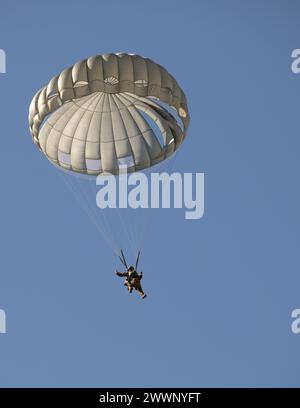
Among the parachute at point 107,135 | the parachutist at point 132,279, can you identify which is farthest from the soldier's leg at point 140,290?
the parachute at point 107,135

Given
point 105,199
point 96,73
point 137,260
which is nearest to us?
point 96,73

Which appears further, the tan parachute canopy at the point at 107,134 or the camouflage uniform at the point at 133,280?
the tan parachute canopy at the point at 107,134

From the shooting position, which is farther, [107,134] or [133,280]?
[107,134]

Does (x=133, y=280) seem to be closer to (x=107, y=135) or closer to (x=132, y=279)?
(x=132, y=279)

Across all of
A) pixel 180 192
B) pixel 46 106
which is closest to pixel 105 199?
pixel 180 192

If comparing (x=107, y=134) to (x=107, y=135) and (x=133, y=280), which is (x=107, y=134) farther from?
(x=133, y=280)

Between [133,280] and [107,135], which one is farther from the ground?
[107,135]

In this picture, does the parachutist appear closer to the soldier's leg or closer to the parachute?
the soldier's leg

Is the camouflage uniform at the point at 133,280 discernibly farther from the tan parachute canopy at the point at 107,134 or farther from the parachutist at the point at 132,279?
the tan parachute canopy at the point at 107,134

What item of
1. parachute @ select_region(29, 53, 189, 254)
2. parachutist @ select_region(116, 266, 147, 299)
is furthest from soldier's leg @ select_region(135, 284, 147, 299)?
parachute @ select_region(29, 53, 189, 254)

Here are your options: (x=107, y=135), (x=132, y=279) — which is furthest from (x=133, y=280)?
(x=107, y=135)
